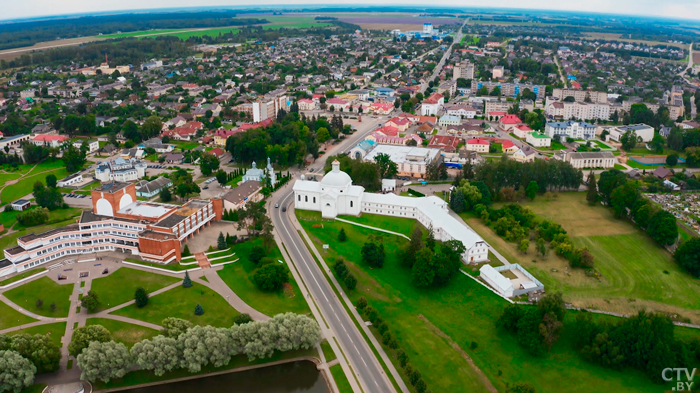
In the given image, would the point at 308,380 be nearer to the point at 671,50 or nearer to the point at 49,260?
the point at 49,260

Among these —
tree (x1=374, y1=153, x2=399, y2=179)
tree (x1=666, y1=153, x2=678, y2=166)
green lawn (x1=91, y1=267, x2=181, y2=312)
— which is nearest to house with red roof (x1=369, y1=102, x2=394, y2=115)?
tree (x1=374, y1=153, x2=399, y2=179)

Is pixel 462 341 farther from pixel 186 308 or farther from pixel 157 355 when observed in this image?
pixel 186 308

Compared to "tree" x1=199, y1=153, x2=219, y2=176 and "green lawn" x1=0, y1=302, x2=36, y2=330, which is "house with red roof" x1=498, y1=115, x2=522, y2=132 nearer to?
"tree" x1=199, y1=153, x2=219, y2=176

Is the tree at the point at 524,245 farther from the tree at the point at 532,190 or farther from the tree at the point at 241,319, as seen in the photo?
the tree at the point at 241,319

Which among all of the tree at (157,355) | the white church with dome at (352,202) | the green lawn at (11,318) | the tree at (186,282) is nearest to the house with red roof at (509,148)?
the white church with dome at (352,202)

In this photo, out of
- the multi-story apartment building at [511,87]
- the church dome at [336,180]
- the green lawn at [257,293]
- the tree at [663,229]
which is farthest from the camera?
the multi-story apartment building at [511,87]
